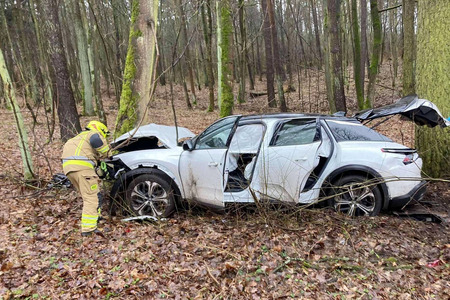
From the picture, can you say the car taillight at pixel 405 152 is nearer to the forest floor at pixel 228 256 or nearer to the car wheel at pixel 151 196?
the forest floor at pixel 228 256

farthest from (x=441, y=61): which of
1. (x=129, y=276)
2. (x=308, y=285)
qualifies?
(x=129, y=276)

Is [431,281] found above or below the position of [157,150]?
below

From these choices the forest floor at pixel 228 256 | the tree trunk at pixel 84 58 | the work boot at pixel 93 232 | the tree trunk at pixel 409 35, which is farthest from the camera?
the tree trunk at pixel 84 58

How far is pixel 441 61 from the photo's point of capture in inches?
209

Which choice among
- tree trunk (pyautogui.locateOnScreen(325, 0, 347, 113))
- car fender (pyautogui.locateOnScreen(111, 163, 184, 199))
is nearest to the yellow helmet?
car fender (pyautogui.locateOnScreen(111, 163, 184, 199))

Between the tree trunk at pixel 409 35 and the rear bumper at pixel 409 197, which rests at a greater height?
the tree trunk at pixel 409 35

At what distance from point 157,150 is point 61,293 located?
2.32 m

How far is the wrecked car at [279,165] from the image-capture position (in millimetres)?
4484

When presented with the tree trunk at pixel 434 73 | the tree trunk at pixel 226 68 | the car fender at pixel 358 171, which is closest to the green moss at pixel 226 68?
the tree trunk at pixel 226 68

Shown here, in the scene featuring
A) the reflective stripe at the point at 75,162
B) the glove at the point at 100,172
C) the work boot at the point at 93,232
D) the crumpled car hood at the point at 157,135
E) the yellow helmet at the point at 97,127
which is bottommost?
the work boot at the point at 93,232

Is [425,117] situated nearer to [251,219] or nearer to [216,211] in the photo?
[251,219]

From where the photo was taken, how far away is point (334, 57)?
10.9 metres

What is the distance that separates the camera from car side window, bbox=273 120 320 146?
464 centimetres

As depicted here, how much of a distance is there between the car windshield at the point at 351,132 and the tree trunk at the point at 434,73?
1.44 metres
